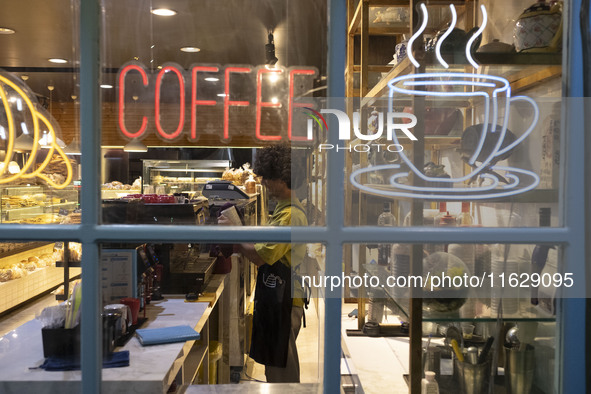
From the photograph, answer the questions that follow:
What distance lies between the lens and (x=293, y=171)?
1.30 m

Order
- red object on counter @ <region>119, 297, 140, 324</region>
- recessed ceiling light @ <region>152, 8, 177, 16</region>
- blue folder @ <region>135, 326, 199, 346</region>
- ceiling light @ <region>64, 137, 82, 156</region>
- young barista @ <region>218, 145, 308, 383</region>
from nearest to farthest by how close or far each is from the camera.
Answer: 1. ceiling light @ <region>64, 137, 82, 156</region>
2. young barista @ <region>218, 145, 308, 383</region>
3. recessed ceiling light @ <region>152, 8, 177, 16</region>
4. red object on counter @ <region>119, 297, 140, 324</region>
5. blue folder @ <region>135, 326, 199, 346</region>

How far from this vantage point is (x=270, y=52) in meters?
1.28

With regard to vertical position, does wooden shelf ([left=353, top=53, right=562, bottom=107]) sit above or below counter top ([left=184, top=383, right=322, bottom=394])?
above

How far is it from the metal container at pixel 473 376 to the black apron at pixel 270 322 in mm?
643

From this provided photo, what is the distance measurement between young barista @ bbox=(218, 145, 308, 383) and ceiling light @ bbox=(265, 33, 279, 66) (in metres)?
0.21

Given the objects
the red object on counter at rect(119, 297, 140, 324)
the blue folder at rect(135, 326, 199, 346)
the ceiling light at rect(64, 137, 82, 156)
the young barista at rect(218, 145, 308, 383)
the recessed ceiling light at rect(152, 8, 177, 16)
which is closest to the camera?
the ceiling light at rect(64, 137, 82, 156)

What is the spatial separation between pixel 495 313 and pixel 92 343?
0.96 meters

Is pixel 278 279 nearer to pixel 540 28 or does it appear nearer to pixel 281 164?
pixel 281 164

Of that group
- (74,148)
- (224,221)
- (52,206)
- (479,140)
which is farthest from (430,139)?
(52,206)

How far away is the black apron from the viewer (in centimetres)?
186

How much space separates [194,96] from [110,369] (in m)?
0.66

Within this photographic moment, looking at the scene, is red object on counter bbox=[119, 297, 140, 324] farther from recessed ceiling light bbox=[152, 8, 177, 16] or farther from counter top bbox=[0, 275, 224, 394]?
recessed ceiling light bbox=[152, 8, 177, 16]

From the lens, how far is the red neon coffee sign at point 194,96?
46.8 inches

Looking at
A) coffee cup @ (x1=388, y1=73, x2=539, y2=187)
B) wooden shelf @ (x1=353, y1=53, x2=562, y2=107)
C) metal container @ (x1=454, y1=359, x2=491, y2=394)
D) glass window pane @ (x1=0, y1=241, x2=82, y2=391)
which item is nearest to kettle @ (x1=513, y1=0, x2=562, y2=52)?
wooden shelf @ (x1=353, y1=53, x2=562, y2=107)
